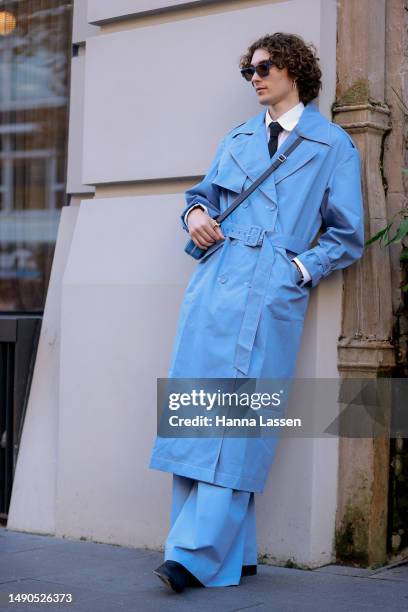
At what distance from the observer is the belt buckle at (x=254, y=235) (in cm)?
508

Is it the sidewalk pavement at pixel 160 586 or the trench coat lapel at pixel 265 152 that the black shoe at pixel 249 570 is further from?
the trench coat lapel at pixel 265 152

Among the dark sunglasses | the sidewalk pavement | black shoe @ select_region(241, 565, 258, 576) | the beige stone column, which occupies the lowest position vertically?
the sidewalk pavement

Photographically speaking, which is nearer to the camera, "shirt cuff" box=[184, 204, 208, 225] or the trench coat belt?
the trench coat belt

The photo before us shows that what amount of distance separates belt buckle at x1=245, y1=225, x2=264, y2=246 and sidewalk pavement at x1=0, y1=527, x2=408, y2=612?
4.81 ft

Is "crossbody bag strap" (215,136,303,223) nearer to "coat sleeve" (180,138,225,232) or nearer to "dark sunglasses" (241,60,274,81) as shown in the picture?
"coat sleeve" (180,138,225,232)

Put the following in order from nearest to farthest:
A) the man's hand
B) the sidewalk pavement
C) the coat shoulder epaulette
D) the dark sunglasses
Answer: the sidewalk pavement
the man's hand
the dark sunglasses
the coat shoulder epaulette

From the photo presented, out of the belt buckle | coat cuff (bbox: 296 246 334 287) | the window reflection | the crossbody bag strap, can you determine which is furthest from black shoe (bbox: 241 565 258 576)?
the window reflection

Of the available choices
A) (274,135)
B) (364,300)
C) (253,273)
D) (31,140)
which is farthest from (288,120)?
(31,140)

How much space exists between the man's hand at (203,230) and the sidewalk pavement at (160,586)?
149 centimetres

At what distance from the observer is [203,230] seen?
514cm

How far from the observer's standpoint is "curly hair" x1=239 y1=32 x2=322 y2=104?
5.19 meters

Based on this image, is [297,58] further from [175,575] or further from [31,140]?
[31,140]

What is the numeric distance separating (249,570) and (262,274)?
1.30m

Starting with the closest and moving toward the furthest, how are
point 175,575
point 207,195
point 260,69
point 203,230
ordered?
point 175,575
point 203,230
point 260,69
point 207,195
